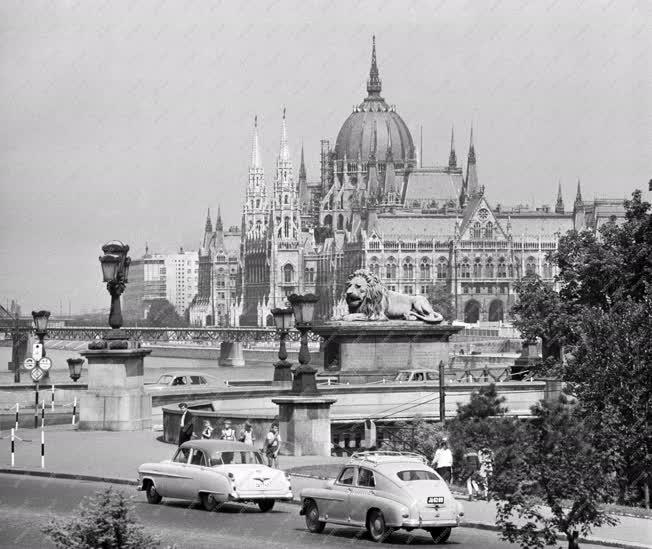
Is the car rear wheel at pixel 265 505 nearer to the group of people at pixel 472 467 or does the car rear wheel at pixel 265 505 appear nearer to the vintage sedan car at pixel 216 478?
the vintage sedan car at pixel 216 478

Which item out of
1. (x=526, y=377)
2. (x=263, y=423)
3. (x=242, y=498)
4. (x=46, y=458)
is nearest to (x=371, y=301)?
(x=526, y=377)

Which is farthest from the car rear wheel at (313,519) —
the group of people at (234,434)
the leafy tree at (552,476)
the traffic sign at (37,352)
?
the traffic sign at (37,352)

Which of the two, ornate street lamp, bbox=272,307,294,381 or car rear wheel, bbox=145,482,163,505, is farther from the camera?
ornate street lamp, bbox=272,307,294,381

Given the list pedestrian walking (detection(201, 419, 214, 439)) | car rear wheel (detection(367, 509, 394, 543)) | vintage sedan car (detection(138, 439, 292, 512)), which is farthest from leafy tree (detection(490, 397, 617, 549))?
pedestrian walking (detection(201, 419, 214, 439))

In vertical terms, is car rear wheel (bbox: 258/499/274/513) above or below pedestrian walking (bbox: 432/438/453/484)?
below

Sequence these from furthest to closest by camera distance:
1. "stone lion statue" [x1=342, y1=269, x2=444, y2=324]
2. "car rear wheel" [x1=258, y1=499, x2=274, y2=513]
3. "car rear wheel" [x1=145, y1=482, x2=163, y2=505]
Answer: "stone lion statue" [x1=342, y1=269, x2=444, y2=324] < "car rear wheel" [x1=145, y1=482, x2=163, y2=505] < "car rear wheel" [x1=258, y1=499, x2=274, y2=513]

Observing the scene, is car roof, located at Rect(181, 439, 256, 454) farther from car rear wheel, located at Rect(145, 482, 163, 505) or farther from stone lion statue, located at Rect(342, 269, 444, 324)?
stone lion statue, located at Rect(342, 269, 444, 324)

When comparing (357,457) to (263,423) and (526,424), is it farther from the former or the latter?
(263,423)
